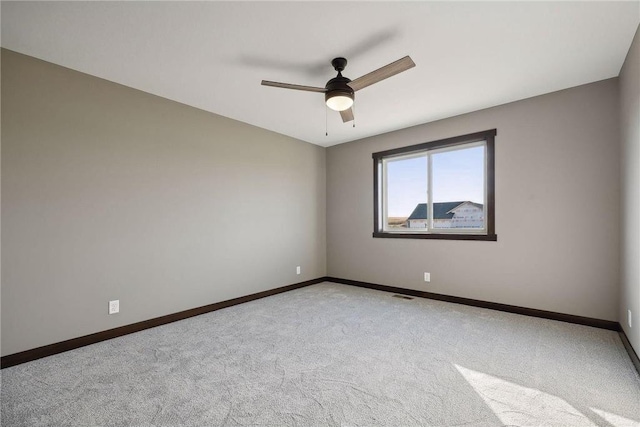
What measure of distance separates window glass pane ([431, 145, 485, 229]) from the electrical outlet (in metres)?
3.91

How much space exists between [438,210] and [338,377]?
9.50ft

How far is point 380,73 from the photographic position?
226 cm

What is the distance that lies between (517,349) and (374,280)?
95.0 inches

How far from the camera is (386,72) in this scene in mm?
2234

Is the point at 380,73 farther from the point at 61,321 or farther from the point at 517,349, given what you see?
the point at 61,321

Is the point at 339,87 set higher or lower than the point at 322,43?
lower

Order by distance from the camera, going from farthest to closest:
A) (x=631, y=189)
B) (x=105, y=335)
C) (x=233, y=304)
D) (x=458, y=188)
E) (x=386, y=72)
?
(x=458, y=188) < (x=233, y=304) < (x=105, y=335) < (x=631, y=189) < (x=386, y=72)

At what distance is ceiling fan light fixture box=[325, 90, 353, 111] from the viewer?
8.19ft

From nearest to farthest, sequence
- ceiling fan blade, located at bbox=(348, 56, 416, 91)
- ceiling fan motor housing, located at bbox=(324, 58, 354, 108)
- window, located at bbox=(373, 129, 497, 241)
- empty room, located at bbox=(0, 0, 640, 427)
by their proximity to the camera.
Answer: empty room, located at bbox=(0, 0, 640, 427)
ceiling fan blade, located at bbox=(348, 56, 416, 91)
ceiling fan motor housing, located at bbox=(324, 58, 354, 108)
window, located at bbox=(373, 129, 497, 241)

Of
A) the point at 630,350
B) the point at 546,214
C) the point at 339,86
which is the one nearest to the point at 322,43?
the point at 339,86

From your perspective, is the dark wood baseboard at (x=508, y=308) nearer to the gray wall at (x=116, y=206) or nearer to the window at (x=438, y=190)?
the window at (x=438, y=190)

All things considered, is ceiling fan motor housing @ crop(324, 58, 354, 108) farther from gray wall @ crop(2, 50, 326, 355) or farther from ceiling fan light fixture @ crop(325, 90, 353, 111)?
gray wall @ crop(2, 50, 326, 355)

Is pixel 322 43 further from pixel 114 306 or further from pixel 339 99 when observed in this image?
pixel 114 306

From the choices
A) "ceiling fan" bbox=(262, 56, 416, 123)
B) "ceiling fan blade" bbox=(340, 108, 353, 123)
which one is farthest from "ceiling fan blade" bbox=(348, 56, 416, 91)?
"ceiling fan blade" bbox=(340, 108, 353, 123)
